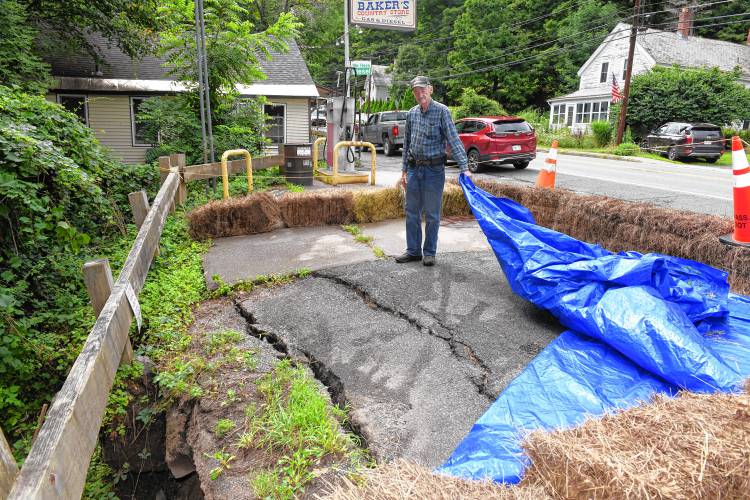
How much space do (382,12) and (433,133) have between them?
41.7ft

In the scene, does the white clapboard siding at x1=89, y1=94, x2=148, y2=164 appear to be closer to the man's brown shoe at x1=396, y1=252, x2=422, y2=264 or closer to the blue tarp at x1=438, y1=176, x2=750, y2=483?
the man's brown shoe at x1=396, y1=252, x2=422, y2=264

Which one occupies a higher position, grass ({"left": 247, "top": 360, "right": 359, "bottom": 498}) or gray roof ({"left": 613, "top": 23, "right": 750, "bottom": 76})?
gray roof ({"left": 613, "top": 23, "right": 750, "bottom": 76})

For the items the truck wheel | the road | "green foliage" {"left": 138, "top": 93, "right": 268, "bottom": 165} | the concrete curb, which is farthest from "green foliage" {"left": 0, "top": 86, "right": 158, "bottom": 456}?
the concrete curb

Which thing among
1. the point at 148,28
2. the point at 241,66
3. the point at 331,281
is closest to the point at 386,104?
the point at 148,28

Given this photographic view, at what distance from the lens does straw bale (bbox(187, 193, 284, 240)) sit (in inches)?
256

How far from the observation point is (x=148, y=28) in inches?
590

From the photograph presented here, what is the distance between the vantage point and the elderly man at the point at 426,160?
512cm

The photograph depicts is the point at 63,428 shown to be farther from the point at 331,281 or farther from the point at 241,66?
the point at 241,66

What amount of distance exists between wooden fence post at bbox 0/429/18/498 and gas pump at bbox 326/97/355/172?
11.5 meters

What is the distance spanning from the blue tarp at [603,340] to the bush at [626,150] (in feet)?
71.3

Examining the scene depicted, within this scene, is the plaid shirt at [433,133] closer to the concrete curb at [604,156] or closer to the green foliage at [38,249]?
the green foliage at [38,249]

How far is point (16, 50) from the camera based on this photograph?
35.1 ft

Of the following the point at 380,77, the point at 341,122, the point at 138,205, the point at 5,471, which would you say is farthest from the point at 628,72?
the point at 380,77

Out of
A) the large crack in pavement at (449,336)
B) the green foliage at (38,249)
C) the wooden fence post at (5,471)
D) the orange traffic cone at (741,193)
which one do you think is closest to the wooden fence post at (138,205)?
the green foliage at (38,249)
